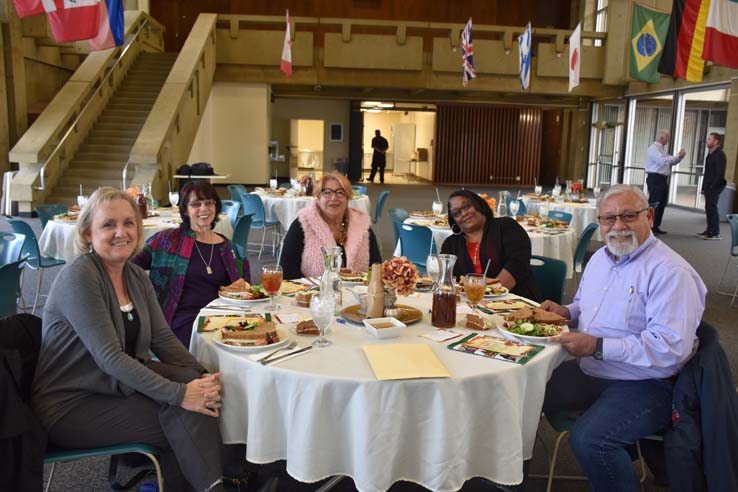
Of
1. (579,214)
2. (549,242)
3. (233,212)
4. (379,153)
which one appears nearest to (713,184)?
(579,214)

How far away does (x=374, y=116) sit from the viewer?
81.4ft

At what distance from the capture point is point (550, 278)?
367 cm

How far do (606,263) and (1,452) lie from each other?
88.0 inches

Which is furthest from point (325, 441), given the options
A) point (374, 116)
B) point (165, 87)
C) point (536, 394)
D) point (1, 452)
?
point (374, 116)

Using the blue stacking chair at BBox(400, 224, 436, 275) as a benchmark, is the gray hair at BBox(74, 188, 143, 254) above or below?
above

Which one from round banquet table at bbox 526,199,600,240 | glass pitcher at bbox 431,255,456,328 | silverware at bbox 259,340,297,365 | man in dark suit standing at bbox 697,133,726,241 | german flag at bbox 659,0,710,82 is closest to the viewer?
silverware at bbox 259,340,297,365

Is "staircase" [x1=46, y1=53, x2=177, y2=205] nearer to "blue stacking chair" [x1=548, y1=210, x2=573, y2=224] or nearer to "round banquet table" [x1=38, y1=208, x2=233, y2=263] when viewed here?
"round banquet table" [x1=38, y1=208, x2=233, y2=263]

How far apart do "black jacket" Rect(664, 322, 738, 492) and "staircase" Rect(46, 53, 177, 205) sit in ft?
34.7

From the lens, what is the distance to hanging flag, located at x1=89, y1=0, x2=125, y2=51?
8.23 m

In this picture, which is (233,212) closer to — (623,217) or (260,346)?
(260,346)

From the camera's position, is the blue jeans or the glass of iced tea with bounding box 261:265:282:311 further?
the glass of iced tea with bounding box 261:265:282:311

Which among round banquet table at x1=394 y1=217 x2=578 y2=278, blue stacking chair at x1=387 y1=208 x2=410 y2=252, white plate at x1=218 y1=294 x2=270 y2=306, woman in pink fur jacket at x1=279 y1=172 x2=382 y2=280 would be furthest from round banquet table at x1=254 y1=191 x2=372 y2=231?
white plate at x1=218 y1=294 x2=270 y2=306

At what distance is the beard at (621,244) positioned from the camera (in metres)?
2.36

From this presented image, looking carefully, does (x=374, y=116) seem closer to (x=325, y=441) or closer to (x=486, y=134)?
(x=486, y=134)
